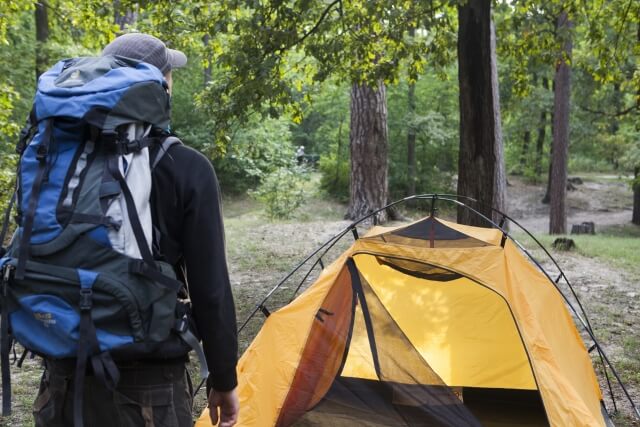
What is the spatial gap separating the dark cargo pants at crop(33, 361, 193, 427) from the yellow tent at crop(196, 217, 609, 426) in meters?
2.01

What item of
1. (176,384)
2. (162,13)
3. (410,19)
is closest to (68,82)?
(176,384)

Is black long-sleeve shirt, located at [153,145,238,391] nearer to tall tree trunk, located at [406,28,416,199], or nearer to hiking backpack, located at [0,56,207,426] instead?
A: hiking backpack, located at [0,56,207,426]

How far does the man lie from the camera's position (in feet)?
5.51

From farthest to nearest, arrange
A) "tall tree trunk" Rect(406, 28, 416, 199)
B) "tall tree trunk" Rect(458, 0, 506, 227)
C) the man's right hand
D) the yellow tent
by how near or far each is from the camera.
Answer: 1. "tall tree trunk" Rect(406, 28, 416, 199)
2. "tall tree trunk" Rect(458, 0, 506, 227)
3. the yellow tent
4. the man's right hand

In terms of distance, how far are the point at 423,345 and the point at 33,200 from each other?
143 inches

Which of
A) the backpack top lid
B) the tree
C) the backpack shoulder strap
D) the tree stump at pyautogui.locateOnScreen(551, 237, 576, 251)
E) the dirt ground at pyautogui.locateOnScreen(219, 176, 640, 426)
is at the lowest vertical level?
the tree stump at pyautogui.locateOnScreen(551, 237, 576, 251)

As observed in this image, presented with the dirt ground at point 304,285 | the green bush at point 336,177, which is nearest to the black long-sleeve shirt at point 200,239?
the dirt ground at point 304,285

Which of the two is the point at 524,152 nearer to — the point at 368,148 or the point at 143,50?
the point at 368,148

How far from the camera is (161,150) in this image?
1705 millimetres

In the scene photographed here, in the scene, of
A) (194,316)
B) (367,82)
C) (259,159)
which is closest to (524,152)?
(259,159)

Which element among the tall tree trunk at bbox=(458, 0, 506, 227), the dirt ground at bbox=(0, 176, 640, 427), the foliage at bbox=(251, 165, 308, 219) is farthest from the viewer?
the foliage at bbox=(251, 165, 308, 219)

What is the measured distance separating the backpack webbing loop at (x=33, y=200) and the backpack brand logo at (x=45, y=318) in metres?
0.10

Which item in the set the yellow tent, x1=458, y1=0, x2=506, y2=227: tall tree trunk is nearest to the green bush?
x1=458, y1=0, x2=506, y2=227: tall tree trunk

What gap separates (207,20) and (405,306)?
373cm
